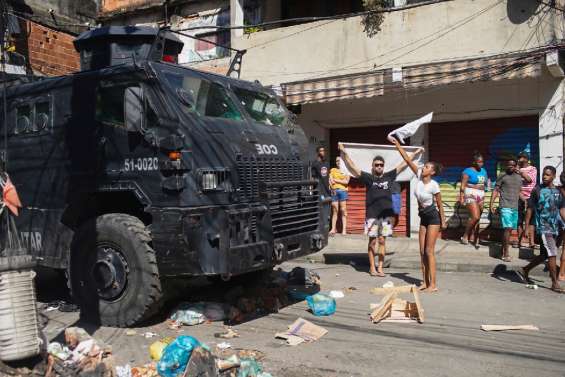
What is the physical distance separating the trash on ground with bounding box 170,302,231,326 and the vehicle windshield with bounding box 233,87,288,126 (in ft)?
7.25

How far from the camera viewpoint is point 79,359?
441 cm

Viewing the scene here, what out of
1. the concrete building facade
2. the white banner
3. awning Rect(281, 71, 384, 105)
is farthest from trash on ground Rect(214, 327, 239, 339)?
awning Rect(281, 71, 384, 105)

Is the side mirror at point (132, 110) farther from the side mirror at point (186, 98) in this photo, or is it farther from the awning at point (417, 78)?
the awning at point (417, 78)

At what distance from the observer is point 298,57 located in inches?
521

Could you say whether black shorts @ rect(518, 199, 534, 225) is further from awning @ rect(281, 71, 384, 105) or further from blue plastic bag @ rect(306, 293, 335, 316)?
blue plastic bag @ rect(306, 293, 335, 316)

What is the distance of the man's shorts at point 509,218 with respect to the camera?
9656mm

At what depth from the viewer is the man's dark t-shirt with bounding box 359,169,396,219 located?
28.8 ft

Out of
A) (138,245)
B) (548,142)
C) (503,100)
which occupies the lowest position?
(138,245)

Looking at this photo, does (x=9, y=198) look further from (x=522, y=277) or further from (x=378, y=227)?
(x=522, y=277)

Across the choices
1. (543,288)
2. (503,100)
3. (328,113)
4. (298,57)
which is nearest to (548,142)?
(503,100)

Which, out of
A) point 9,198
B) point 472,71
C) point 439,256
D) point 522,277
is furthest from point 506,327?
point 472,71

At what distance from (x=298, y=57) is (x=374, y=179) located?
17.4 ft

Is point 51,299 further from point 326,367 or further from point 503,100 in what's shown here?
point 503,100

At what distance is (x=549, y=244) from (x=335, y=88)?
235 inches
